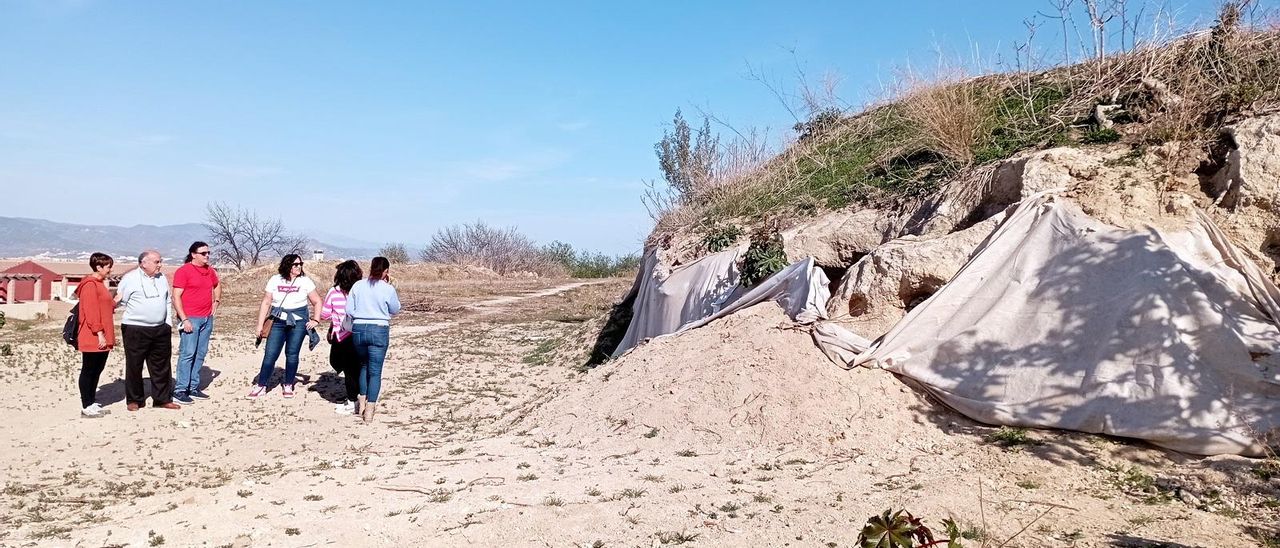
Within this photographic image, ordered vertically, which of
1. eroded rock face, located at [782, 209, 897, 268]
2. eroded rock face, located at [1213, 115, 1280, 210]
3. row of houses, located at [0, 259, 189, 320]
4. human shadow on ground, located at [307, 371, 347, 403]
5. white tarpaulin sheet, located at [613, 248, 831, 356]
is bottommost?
human shadow on ground, located at [307, 371, 347, 403]

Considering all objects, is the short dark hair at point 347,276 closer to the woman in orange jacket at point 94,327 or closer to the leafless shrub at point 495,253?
the woman in orange jacket at point 94,327

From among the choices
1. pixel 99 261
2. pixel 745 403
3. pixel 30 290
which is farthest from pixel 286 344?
pixel 30 290

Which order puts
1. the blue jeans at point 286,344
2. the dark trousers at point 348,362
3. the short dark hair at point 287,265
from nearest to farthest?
1. the dark trousers at point 348,362
2. the short dark hair at point 287,265
3. the blue jeans at point 286,344

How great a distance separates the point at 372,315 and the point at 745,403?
3137 millimetres

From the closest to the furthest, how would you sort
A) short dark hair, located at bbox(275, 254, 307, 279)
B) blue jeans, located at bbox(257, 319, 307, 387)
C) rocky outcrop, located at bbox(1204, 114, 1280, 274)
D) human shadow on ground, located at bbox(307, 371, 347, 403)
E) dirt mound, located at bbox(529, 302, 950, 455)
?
dirt mound, located at bbox(529, 302, 950, 455) → rocky outcrop, located at bbox(1204, 114, 1280, 274) → short dark hair, located at bbox(275, 254, 307, 279) → blue jeans, located at bbox(257, 319, 307, 387) → human shadow on ground, located at bbox(307, 371, 347, 403)

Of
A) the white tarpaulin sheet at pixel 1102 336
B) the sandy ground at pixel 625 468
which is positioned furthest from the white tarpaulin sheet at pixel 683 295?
the white tarpaulin sheet at pixel 1102 336

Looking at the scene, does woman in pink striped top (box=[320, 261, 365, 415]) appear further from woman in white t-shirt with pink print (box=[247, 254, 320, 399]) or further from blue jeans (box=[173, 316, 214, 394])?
blue jeans (box=[173, 316, 214, 394])

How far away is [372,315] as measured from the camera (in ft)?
22.5

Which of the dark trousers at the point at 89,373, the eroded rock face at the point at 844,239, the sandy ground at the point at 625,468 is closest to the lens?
the sandy ground at the point at 625,468

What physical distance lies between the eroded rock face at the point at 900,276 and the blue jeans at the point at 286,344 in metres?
4.83

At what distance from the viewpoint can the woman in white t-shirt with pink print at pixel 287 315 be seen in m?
7.70

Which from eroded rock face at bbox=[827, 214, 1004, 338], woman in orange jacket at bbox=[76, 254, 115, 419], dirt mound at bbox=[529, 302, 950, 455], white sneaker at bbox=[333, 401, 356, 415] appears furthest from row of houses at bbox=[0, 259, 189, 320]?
eroded rock face at bbox=[827, 214, 1004, 338]

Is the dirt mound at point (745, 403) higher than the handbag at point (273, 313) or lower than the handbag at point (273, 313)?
lower

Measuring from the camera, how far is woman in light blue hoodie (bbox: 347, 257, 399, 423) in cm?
685
